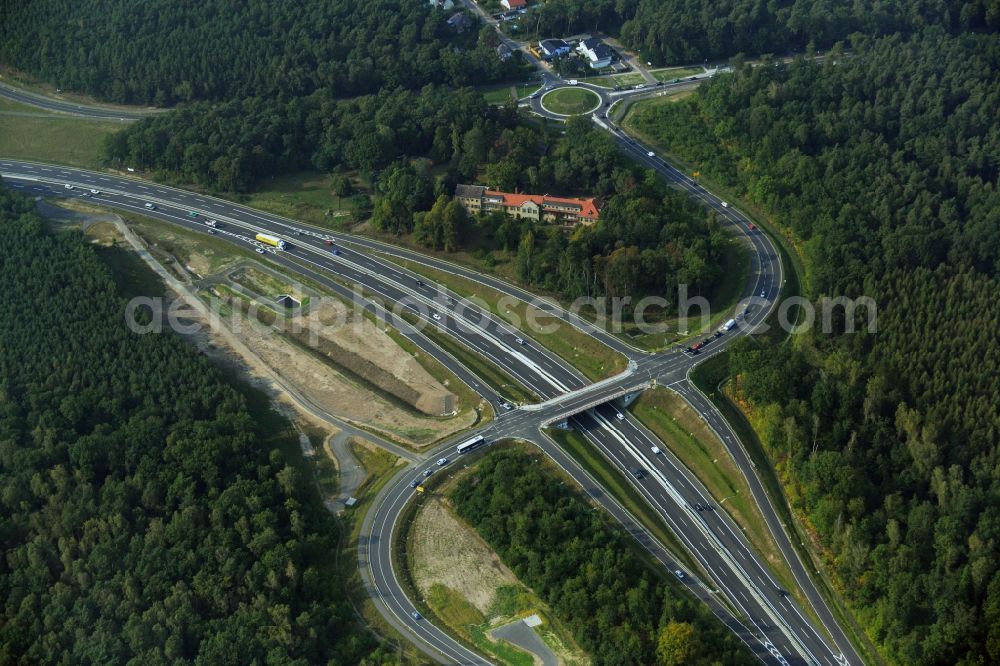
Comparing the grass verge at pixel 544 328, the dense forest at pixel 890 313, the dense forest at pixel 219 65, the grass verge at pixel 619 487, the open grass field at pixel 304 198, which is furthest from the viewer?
the dense forest at pixel 219 65

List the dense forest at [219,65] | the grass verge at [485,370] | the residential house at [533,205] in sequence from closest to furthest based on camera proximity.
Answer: the grass verge at [485,370] → the residential house at [533,205] → the dense forest at [219,65]

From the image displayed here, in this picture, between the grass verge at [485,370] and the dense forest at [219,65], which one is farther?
the dense forest at [219,65]

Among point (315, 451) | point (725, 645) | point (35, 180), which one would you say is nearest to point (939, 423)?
point (725, 645)

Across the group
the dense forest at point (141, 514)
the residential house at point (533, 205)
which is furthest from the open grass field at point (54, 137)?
the residential house at point (533, 205)

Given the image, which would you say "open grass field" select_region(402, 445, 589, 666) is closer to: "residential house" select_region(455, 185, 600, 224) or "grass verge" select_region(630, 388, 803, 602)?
"grass verge" select_region(630, 388, 803, 602)

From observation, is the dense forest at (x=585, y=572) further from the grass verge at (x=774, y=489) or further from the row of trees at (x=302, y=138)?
the row of trees at (x=302, y=138)

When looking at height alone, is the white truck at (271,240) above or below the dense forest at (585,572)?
above
